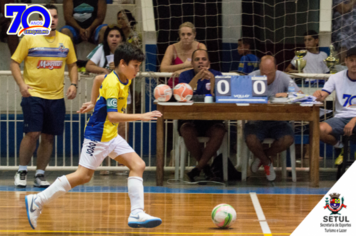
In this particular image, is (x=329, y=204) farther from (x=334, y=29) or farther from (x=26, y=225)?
(x=334, y=29)

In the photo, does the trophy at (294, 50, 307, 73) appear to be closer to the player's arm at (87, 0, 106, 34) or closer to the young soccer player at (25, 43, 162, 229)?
the player's arm at (87, 0, 106, 34)

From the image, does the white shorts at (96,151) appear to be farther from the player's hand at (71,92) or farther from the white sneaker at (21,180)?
the white sneaker at (21,180)

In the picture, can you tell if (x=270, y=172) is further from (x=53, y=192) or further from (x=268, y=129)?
(x=53, y=192)

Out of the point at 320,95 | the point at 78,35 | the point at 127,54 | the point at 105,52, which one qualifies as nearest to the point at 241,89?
the point at 320,95

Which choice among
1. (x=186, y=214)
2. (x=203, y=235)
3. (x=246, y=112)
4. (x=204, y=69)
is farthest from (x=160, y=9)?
(x=203, y=235)

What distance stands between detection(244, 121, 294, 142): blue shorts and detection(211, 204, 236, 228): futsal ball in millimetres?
2175

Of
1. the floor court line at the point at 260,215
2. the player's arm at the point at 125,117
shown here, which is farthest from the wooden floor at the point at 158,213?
the player's arm at the point at 125,117

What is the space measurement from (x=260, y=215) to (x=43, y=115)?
9.09 feet

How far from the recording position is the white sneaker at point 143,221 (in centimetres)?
362

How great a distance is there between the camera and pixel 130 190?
12.4ft

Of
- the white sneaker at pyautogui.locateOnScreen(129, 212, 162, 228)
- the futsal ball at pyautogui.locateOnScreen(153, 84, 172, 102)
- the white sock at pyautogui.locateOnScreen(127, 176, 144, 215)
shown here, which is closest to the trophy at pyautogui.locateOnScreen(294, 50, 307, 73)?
the futsal ball at pyautogui.locateOnScreen(153, 84, 172, 102)

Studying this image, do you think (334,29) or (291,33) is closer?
(334,29)

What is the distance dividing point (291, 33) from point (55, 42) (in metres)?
5.72

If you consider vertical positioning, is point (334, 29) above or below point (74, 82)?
above
